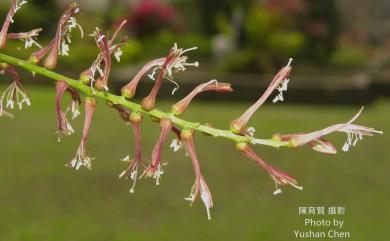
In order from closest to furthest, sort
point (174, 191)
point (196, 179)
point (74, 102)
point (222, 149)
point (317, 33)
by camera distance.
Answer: point (196, 179), point (74, 102), point (174, 191), point (222, 149), point (317, 33)

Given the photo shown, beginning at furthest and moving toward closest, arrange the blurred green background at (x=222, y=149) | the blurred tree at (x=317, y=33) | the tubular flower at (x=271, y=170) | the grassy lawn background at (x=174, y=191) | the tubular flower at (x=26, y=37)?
the blurred tree at (x=317, y=33), the blurred green background at (x=222, y=149), the grassy lawn background at (x=174, y=191), the tubular flower at (x=26, y=37), the tubular flower at (x=271, y=170)

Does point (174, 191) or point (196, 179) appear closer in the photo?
point (196, 179)

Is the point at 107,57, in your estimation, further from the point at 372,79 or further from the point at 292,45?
the point at 292,45

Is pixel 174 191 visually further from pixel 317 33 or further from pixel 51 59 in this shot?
pixel 317 33

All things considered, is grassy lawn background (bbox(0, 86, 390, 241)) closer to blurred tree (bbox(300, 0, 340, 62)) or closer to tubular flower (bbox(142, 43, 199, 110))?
tubular flower (bbox(142, 43, 199, 110))

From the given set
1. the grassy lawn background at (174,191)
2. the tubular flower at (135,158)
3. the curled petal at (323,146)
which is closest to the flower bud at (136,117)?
the tubular flower at (135,158)

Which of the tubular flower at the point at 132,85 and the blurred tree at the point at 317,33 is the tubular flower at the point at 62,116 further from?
the blurred tree at the point at 317,33

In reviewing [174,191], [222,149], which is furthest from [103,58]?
[222,149]
